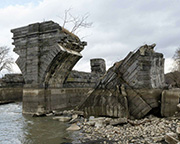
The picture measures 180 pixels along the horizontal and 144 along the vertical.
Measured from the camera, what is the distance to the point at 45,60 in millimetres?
8312

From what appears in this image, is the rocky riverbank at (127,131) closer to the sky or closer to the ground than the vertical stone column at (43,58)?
closer to the ground

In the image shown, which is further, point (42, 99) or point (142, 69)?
point (42, 99)

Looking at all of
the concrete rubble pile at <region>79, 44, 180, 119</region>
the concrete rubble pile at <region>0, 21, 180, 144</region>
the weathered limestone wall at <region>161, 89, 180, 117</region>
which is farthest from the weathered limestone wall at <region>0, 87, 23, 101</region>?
the weathered limestone wall at <region>161, 89, 180, 117</region>

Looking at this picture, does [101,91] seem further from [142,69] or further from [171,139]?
[171,139]

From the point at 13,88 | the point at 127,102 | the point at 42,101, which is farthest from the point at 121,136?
the point at 13,88

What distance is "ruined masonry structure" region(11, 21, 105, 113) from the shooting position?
8.25m

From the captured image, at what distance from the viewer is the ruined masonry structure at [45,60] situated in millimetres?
8250

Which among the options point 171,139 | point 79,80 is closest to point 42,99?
point 79,80

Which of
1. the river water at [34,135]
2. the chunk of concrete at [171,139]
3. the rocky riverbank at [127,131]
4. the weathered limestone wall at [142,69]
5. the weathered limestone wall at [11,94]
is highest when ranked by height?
the weathered limestone wall at [142,69]

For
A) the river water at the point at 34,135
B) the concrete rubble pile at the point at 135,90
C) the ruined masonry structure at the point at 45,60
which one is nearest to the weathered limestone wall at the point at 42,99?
the ruined masonry structure at the point at 45,60

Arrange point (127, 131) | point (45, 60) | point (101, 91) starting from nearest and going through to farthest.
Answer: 1. point (127, 131)
2. point (101, 91)
3. point (45, 60)

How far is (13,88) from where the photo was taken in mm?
15156

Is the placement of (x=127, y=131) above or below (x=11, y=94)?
below

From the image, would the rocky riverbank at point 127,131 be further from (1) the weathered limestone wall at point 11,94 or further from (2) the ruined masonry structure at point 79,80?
(1) the weathered limestone wall at point 11,94
